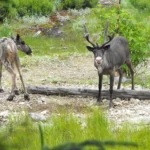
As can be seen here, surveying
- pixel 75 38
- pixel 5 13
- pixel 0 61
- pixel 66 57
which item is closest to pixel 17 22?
pixel 5 13

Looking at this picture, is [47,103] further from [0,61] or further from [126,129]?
[126,129]

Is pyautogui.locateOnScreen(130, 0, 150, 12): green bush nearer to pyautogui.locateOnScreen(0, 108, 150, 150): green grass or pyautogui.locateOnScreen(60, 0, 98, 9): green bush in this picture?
pyautogui.locateOnScreen(60, 0, 98, 9): green bush

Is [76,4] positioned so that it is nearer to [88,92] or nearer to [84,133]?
[88,92]

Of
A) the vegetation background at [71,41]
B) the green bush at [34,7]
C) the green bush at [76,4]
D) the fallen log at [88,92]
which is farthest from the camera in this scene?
the green bush at [76,4]

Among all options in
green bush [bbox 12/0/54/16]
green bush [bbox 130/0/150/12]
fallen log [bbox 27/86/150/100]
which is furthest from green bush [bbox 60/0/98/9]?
fallen log [bbox 27/86/150/100]

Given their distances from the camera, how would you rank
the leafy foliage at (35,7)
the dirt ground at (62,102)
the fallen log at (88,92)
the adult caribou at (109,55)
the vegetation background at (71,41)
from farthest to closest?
the leafy foliage at (35,7) < the fallen log at (88,92) < the adult caribou at (109,55) < the dirt ground at (62,102) < the vegetation background at (71,41)

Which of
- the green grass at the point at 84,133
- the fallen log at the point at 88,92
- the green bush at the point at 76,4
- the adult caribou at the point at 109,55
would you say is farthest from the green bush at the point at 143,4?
the green grass at the point at 84,133

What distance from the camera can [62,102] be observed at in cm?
1087

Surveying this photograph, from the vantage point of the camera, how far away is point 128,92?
10930 millimetres

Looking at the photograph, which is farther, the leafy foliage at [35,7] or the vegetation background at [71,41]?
the leafy foliage at [35,7]

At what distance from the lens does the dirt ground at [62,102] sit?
30.9ft

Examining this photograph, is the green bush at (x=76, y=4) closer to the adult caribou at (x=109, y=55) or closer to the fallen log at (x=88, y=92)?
the adult caribou at (x=109, y=55)

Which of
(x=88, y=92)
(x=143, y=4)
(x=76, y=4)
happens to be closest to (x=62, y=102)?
(x=88, y=92)

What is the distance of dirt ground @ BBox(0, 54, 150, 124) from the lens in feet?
30.9
